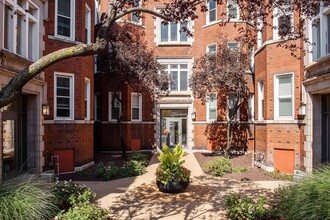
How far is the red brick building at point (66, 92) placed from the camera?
40.6ft

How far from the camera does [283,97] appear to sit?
1280 cm

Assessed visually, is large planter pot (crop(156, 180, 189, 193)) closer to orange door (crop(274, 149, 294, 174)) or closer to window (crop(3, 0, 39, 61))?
orange door (crop(274, 149, 294, 174))

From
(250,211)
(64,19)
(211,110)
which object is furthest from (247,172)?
(64,19)

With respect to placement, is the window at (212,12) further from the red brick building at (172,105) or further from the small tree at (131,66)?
the small tree at (131,66)

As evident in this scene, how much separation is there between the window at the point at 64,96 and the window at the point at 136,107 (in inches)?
300

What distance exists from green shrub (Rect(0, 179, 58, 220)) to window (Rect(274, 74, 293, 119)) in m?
9.96

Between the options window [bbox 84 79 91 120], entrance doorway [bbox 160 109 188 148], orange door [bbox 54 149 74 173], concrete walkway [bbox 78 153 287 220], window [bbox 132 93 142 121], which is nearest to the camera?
concrete walkway [bbox 78 153 287 220]

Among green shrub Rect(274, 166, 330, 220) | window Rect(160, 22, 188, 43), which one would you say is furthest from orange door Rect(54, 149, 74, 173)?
window Rect(160, 22, 188, 43)

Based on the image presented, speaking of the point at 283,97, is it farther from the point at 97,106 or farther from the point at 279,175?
the point at 97,106

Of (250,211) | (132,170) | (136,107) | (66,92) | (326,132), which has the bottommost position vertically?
(132,170)

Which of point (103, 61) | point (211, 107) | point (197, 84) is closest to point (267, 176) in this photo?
point (197, 84)

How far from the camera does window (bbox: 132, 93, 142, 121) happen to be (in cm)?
2058

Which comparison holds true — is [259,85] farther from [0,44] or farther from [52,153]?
[0,44]

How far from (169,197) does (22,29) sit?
7.27m
